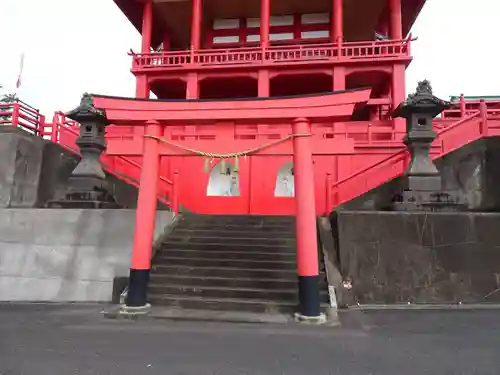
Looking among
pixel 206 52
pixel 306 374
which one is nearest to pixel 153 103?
pixel 306 374

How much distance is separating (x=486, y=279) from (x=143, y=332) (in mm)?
6551

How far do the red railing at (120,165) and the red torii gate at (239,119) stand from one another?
3240 mm

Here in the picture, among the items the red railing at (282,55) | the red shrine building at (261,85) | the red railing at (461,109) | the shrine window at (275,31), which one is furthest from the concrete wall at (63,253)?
the shrine window at (275,31)

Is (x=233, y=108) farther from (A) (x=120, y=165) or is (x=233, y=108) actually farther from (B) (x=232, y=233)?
(A) (x=120, y=165)

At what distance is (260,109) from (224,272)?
10.9ft

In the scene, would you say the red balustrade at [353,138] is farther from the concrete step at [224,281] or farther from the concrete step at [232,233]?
the concrete step at [224,281]

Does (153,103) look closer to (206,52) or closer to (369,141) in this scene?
(369,141)

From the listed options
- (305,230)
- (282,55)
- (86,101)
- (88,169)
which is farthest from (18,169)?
(282,55)

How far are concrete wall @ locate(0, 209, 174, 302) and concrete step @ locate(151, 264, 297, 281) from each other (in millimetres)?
959

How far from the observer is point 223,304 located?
5840mm

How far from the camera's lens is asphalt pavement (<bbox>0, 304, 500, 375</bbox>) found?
11.7 ft

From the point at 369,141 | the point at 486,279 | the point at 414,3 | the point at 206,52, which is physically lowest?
the point at 486,279

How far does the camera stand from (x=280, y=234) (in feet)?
26.3

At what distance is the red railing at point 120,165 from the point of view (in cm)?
945
